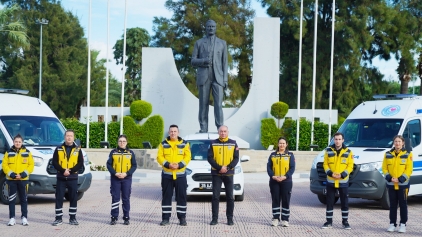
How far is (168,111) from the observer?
37625 mm

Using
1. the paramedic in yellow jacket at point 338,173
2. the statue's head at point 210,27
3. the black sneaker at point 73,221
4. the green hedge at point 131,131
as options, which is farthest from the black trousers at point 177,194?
the green hedge at point 131,131

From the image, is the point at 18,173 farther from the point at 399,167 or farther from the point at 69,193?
the point at 399,167

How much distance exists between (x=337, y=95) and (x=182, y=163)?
41234mm

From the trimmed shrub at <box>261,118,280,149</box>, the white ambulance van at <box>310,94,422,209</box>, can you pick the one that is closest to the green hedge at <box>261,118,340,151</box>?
the trimmed shrub at <box>261,118,280,149</box>

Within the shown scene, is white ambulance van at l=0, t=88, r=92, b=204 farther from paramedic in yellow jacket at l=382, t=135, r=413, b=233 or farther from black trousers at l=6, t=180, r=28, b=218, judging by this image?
paramedic in yellow jacket at l=382, t=135, r=413, b=233

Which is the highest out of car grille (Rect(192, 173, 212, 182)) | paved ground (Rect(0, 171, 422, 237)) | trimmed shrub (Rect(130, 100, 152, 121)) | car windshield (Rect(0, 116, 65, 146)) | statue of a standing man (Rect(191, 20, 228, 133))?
statue of a standing man (Rect(191, 20, 228, 133))

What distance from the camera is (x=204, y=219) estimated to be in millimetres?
14031

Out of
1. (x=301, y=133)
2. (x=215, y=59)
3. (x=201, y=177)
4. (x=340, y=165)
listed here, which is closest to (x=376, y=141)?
(x=340, y=165)

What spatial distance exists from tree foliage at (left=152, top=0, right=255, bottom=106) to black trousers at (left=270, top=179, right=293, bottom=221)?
144ft

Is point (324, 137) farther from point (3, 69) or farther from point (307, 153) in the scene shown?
point (3, 69)

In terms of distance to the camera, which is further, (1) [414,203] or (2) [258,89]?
(2) [258,89]

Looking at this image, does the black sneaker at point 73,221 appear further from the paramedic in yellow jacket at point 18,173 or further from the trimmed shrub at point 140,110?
the trimmed shrub at point 140,110

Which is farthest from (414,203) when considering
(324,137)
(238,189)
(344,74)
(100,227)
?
(344,74)

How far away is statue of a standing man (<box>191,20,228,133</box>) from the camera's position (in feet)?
96.8
